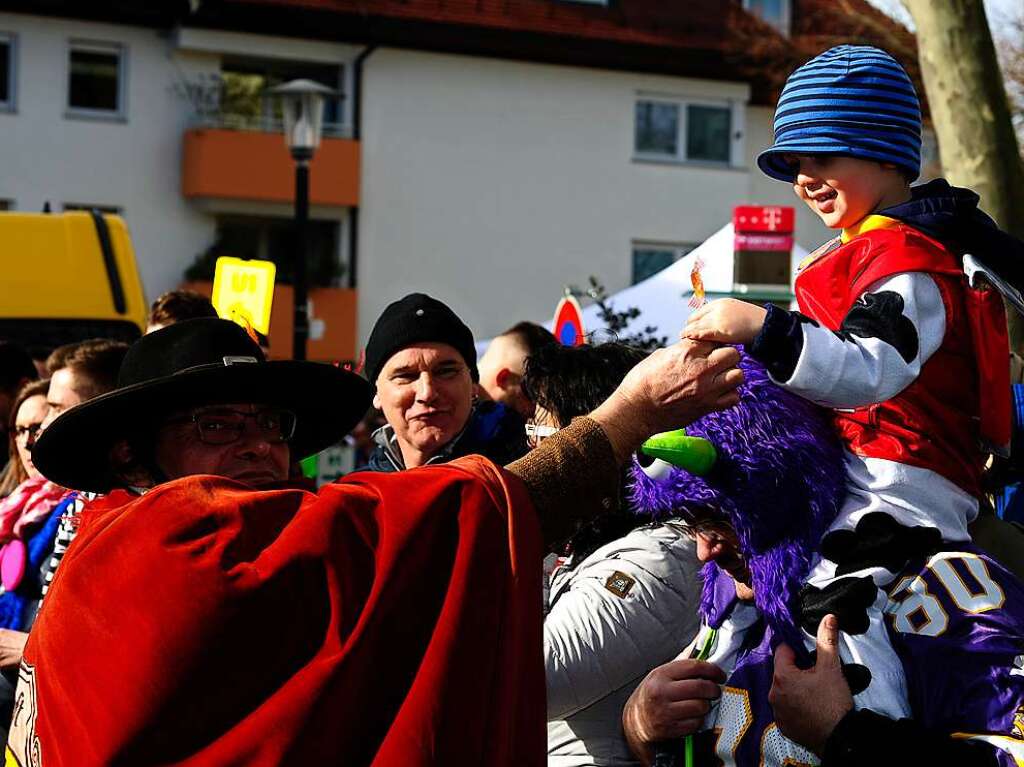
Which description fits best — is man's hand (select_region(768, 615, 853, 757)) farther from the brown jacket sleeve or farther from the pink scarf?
the pink scarf

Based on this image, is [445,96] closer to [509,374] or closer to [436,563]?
[509,374]

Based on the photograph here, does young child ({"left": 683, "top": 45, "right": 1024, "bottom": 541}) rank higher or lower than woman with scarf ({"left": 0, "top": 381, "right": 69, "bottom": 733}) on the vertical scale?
higher

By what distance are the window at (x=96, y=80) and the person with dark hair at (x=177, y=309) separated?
743 inches

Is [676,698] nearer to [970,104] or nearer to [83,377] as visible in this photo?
[83,377]

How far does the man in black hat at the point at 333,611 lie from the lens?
7.47 feet

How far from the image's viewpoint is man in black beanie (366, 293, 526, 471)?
4.55m

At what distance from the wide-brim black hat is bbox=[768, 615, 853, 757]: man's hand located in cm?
121

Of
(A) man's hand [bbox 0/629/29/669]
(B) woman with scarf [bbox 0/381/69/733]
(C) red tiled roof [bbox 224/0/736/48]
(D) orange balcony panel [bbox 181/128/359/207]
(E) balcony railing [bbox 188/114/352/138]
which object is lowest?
(A) man's hand [bbox 0/629/29/669]

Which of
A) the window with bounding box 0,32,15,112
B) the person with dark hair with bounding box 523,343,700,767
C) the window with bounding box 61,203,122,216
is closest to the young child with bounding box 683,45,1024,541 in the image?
the person with dark hair with bounding box 523,343,700,767

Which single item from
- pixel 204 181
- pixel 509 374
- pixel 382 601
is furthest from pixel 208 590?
pixel 204 181

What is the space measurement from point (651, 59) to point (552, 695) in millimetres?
24116

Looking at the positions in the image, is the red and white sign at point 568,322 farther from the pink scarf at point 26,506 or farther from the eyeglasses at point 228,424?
the eyeglasses at point 228,424

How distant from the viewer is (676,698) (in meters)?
2.73

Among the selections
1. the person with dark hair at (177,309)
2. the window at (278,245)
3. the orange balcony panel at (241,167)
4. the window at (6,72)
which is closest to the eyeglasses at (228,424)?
the person with dark hair at (177,309)
